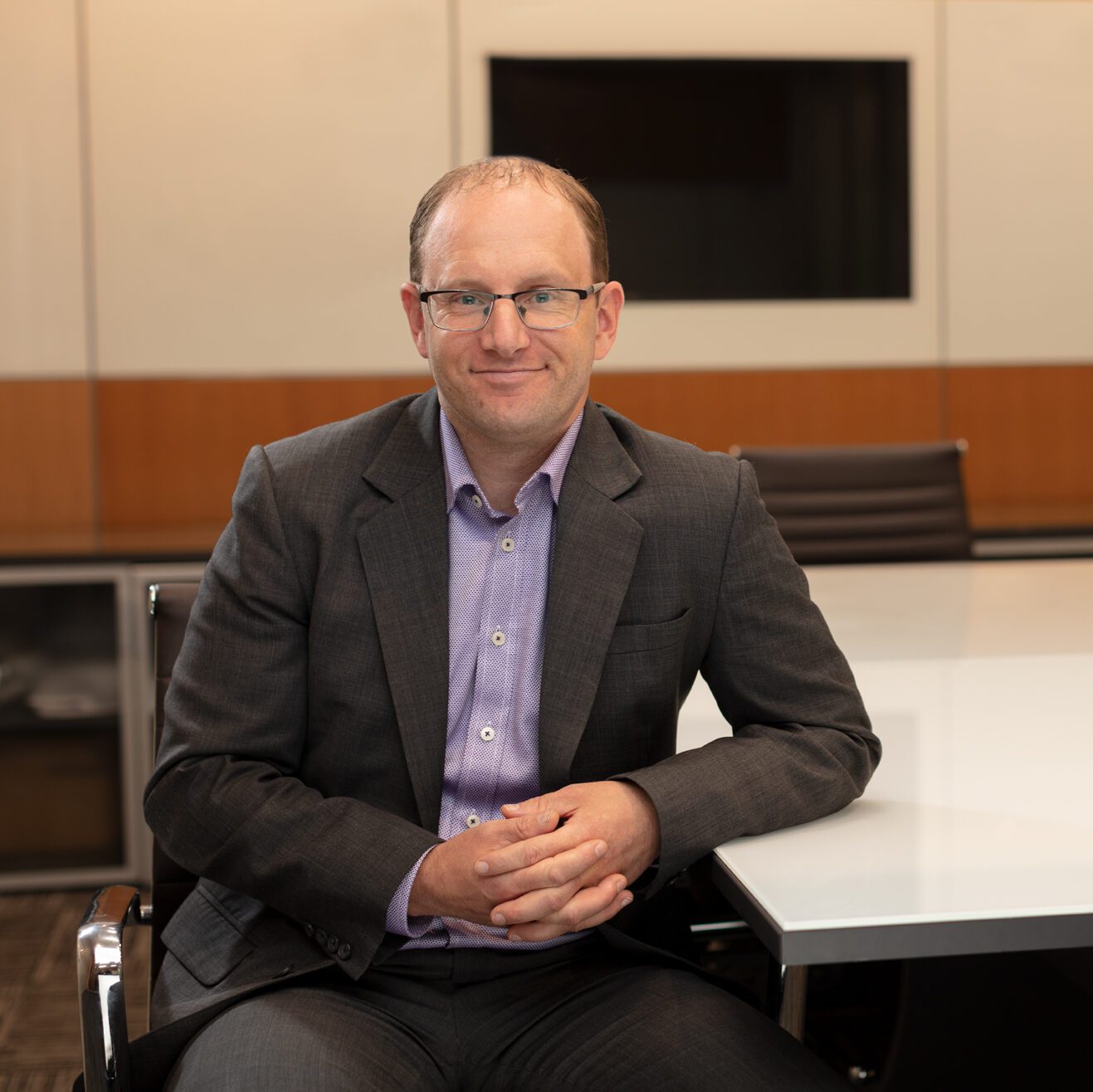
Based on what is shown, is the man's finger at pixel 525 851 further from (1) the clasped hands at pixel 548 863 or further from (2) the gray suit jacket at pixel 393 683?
(2) the gray suit jacket at pixel 393 683

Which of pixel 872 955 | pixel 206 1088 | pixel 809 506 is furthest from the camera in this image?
pixel 809 506

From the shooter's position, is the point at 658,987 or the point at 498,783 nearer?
the point at 658,987

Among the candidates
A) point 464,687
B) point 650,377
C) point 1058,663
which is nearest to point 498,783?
point 464,687

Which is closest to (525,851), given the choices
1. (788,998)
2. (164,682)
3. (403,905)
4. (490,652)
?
(403,905)

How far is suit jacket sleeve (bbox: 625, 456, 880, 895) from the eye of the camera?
136cm

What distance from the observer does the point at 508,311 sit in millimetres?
1493

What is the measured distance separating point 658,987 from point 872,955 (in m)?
0.37

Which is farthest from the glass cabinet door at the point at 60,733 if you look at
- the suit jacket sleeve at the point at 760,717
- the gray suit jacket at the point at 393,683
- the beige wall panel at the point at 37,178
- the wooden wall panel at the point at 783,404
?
the suit jacket sleeve at the point at 760,717

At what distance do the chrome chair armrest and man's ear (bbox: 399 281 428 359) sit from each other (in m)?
0.70

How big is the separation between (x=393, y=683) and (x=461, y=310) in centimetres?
41

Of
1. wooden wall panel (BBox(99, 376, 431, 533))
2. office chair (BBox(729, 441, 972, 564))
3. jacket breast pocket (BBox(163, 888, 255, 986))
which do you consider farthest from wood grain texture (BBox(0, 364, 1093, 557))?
jacket breast pocket (BBox(163, 888, 255, 986))

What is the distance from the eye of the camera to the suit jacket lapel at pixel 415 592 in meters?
1.49

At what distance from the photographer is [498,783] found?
1524mm

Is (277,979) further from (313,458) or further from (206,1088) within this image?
(313,458)
